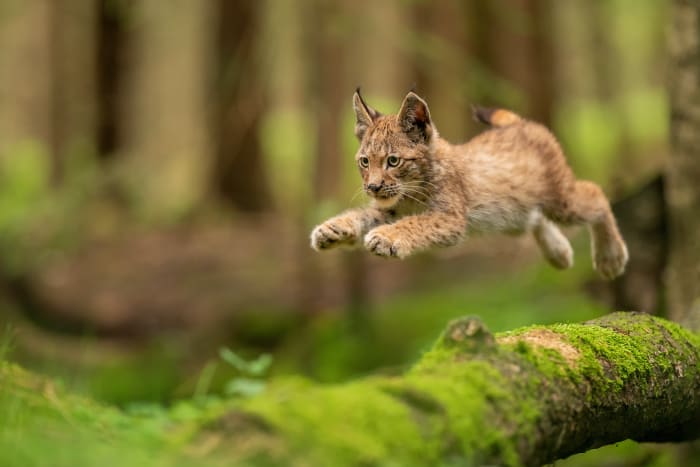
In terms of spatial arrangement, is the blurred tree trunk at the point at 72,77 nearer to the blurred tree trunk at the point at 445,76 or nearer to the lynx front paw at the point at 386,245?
the blurred tree trunk at the point at 445,76

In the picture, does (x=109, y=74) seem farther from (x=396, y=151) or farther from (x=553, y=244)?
(x=396, y=151)

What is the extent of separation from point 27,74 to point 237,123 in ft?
25.8

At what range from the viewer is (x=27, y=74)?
19.2 meters

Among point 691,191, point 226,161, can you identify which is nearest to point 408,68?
point 226,161

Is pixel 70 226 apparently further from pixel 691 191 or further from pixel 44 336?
pixel 691 191

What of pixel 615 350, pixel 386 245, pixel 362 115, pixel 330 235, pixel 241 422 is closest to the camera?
pixel 241 422

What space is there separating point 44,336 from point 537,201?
6785 mm

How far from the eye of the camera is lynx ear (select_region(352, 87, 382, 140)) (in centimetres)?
559

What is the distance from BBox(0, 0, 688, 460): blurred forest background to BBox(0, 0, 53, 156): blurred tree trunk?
6 cm

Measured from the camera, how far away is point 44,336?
1098 cm

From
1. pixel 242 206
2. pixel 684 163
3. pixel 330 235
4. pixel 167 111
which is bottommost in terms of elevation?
pixel 242 206

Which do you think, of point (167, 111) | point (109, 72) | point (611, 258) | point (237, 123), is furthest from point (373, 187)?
point (167, 111)

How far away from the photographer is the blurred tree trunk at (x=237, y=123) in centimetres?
1239

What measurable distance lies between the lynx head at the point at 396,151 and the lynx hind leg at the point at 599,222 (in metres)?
1.38
